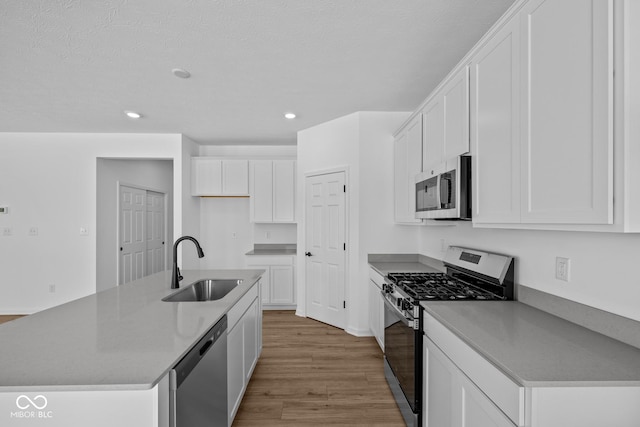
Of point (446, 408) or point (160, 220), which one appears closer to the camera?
point (446, 408)

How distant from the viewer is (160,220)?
20.4 feet

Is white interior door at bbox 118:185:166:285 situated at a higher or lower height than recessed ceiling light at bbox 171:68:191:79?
lower

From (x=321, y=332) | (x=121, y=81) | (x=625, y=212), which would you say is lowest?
(x=321, y=332)

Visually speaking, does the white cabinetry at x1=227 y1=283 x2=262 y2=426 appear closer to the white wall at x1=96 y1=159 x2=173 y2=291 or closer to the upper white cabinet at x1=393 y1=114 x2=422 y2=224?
the upper white cabinet at x1=393 y1=114 x2=422 y2=224

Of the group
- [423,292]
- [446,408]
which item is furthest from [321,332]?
[446,408]

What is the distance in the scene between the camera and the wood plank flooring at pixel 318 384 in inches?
84.9

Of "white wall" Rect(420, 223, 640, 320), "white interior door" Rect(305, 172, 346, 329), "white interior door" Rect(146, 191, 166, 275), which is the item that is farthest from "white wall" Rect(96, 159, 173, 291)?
"white wall" Rect(420, 223, 640, 320)

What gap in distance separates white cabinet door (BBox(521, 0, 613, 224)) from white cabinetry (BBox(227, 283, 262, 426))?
1745mm

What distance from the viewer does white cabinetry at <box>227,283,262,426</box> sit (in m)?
1.88

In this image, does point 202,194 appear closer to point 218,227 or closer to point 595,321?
point 218,227

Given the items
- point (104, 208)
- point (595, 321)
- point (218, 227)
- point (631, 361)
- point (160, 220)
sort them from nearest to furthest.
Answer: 1. point (631, 361)
2. point (595, 321)
3. point (104, 208)
4. point (218, 227)
5. point (160, 220)

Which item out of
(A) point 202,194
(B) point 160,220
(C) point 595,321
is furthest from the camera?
(B) point 160,220

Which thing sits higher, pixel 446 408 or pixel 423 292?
pixel 423 292

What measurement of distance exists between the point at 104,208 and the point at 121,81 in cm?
254
